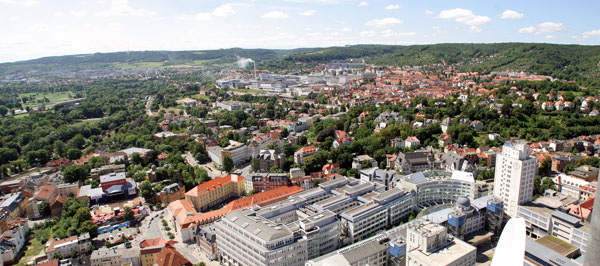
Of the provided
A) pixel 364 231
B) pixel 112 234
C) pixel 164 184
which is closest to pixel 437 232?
pixel 364 231

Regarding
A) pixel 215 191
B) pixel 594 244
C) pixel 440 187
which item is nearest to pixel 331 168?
pixel 440 187

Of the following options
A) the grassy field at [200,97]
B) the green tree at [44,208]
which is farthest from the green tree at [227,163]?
the grassy field at [200,97]

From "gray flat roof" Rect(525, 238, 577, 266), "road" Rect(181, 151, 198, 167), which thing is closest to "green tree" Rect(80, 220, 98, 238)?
"road" Rect(181, 151, 198, 167)

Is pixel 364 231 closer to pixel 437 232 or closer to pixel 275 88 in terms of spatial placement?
pixel 437 232

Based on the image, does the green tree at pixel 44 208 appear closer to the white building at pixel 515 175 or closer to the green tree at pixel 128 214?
the green tree at pixel 128 214

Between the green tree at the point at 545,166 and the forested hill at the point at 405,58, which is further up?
the forested hill at the point at 405,58

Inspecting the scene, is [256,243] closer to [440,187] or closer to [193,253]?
[193,253]

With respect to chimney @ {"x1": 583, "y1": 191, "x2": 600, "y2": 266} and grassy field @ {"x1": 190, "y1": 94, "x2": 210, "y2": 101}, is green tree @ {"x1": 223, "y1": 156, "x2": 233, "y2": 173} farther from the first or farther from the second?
grassy field @ {"x1": 190, "y1": 94, "x2": 210, "y2": 101}
